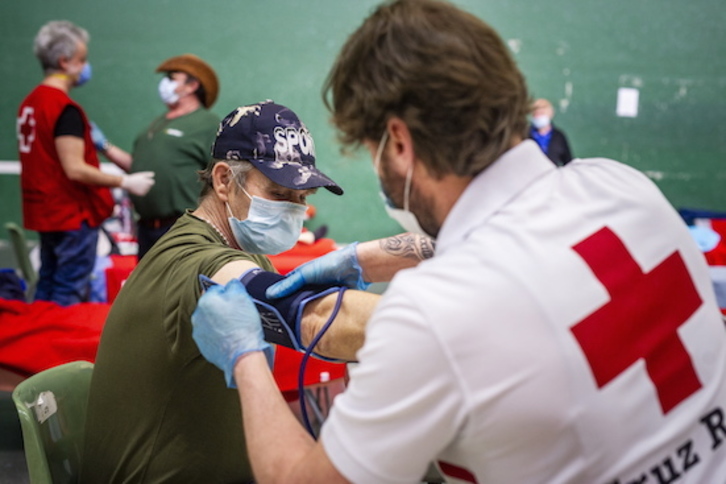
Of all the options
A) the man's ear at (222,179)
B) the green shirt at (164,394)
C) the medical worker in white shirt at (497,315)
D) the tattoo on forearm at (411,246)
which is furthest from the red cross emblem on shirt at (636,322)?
the man's ear at (222,179)

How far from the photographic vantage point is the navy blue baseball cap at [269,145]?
160 centimetres

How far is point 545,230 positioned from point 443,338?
0.63 feet

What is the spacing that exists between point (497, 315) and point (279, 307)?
1.65 feet

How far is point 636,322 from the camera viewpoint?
0.91m

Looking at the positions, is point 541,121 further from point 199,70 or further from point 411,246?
point 411,246

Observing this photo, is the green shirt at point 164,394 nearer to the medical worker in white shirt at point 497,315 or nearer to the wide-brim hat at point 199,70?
the medical worker in white shirt at point 497,315

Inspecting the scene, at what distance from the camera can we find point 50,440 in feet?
4.96

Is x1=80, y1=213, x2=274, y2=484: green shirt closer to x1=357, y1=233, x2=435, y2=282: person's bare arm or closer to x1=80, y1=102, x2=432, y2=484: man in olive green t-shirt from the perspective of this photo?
x1=80, y1=102, x2=432, y2=484: man in olive green t-shirt

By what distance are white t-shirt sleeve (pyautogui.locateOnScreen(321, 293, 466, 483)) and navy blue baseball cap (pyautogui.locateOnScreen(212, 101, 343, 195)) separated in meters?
0.76

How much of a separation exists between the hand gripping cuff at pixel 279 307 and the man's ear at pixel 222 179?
0.39 metres

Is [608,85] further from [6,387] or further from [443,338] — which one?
[443,338]

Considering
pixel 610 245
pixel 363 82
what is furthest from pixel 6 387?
pixel 610 245

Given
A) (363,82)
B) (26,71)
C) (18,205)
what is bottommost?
(18,205)

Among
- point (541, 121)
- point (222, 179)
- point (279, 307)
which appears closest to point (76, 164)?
point (222, 179)
